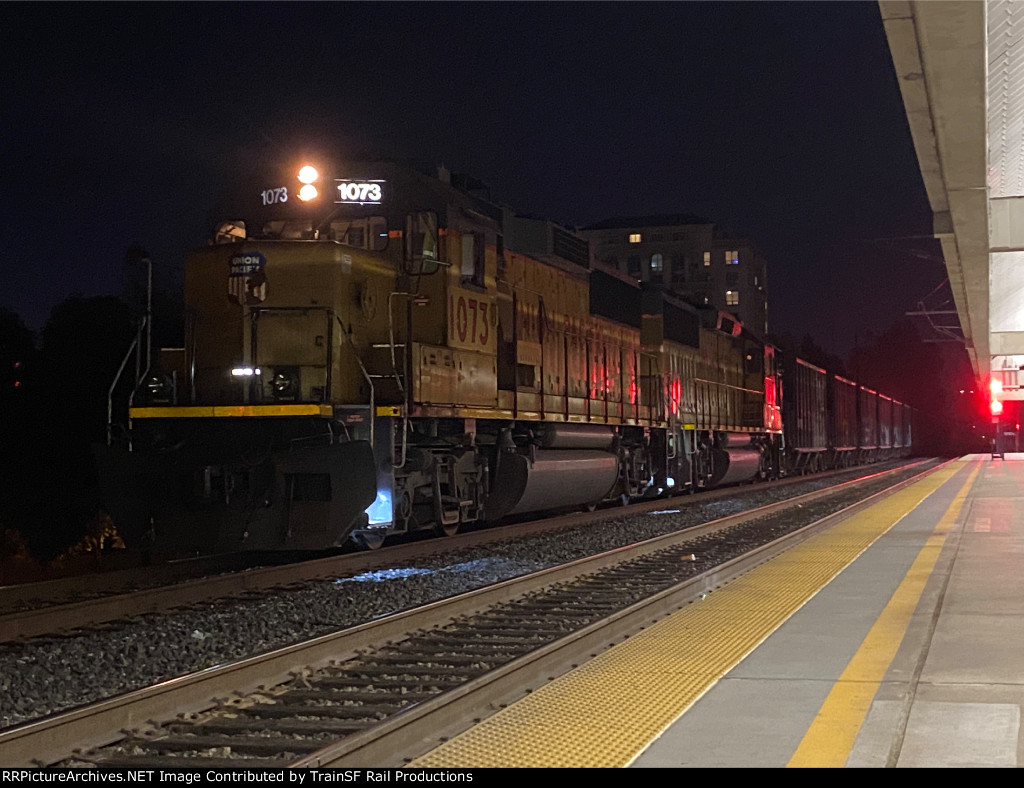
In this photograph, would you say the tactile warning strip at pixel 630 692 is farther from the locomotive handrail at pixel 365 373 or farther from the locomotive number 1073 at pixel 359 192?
the locomotive number 1073 at pixel 359 192

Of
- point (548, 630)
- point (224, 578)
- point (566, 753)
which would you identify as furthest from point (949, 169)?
point (566, 753)

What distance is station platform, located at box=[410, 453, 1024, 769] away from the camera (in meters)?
4.21

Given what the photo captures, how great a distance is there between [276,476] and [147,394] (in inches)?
72.9

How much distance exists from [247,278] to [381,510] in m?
2.53

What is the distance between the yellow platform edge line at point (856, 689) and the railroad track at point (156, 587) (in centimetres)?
477

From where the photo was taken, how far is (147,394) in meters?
10.6

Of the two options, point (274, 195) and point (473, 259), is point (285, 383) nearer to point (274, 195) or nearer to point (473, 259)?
point (274, 195)

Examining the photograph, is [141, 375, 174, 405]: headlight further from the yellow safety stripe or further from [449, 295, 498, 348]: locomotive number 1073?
[449, 295, 498, 348]: locomotive number 1073

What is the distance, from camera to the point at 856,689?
16.9 feet

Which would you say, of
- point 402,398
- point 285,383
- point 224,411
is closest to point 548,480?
point 402,398

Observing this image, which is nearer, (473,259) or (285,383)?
(285,383)

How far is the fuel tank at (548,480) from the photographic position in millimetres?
13211

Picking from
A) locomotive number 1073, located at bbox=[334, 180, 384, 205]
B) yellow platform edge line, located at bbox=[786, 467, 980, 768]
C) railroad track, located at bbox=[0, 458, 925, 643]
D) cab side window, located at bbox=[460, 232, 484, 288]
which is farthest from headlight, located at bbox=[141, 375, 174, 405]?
yellow platform edge line, located at bbox=[786, 467, 980, 768]
